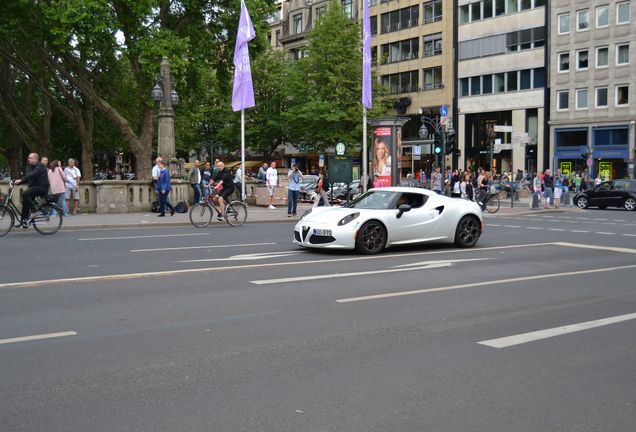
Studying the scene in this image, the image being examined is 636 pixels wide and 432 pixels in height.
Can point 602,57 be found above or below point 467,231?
above

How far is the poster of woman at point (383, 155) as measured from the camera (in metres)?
31.4

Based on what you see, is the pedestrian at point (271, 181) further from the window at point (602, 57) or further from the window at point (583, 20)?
the window at point (583, 20)

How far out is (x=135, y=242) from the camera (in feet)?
53.1

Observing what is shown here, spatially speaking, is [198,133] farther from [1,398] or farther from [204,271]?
[1,398]

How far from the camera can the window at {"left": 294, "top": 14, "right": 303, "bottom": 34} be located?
82.8m

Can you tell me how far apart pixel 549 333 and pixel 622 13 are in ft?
180

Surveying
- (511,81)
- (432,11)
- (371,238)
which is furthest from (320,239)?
(432,11)

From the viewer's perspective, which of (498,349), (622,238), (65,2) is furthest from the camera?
(65,2)

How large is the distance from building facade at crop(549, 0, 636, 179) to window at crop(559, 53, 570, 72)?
74mm

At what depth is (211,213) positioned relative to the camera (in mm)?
20844

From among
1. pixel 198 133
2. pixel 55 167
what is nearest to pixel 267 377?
pixel 55 167

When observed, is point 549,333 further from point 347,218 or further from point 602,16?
point 602,16

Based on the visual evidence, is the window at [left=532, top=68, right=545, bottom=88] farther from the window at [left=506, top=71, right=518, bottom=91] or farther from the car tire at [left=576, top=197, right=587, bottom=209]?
the car tire at [left=576, top=197, right=587, bottom=209]

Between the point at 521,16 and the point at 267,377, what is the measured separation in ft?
201
